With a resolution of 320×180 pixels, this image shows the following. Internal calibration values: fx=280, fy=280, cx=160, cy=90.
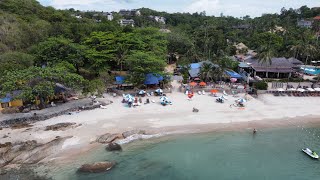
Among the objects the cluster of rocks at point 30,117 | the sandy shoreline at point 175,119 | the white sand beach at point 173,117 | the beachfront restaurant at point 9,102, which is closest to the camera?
the sandy shoreline at point 175,119

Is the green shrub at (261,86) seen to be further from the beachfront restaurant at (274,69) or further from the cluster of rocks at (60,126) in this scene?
the cluster of rocks at (60,126)

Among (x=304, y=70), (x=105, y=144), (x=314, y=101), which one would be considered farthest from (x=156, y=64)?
(x=304, y=70)

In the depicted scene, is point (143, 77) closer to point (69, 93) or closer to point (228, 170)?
point (69, 93)

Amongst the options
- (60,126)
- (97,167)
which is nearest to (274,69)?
(60,126)

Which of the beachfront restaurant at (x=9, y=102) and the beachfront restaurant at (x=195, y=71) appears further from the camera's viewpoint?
the beachfront restaurant at (x=195, y=71)

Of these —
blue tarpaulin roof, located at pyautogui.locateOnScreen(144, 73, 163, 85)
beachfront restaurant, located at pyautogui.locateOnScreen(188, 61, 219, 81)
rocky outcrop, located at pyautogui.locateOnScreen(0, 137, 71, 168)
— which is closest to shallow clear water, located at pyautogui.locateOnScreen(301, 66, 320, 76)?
beachfront restaurant, located at pyautogui.locateOnScreen(188, 61, 219, 81)

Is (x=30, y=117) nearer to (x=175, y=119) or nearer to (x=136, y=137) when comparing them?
(x=136, y=137)

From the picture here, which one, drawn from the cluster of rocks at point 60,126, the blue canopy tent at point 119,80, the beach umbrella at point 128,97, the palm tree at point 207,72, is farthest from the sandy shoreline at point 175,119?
the palm tree at point 207,72
